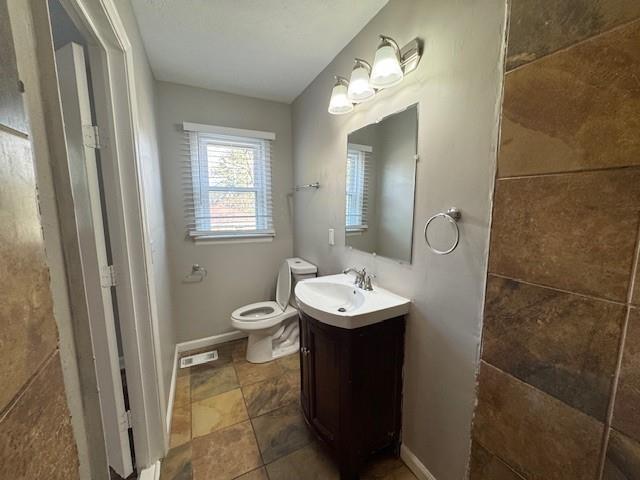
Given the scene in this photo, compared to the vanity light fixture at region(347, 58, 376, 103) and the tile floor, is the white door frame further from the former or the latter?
the vanity light fixture at region(347, 58, 376, 103)

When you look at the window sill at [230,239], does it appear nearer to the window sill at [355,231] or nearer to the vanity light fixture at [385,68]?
the window sill at [355,231]

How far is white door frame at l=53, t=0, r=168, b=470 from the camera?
110cm

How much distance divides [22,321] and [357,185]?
5.12ft

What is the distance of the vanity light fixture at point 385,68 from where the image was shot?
117cm

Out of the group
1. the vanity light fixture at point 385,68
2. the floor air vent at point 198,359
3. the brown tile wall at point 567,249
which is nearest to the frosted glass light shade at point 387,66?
the vanity light fixture at point 385,68

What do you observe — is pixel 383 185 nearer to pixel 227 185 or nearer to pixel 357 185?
pixel 357 185

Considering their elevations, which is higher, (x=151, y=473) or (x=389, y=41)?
(x=389, y=41)

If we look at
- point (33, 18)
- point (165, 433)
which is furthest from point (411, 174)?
point (165, 433)

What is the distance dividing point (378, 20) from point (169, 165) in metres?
1.86

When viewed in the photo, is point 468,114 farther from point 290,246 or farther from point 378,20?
point 290,246

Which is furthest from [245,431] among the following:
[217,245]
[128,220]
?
[217,245]

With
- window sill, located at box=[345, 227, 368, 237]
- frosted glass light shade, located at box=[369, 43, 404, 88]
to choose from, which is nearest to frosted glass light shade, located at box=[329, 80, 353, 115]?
frosted glass light shade, located at box=[369, 43, 404, 88]

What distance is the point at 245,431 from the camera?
1594 mm

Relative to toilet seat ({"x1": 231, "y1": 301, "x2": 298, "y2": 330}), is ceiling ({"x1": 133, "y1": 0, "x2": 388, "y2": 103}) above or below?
above
